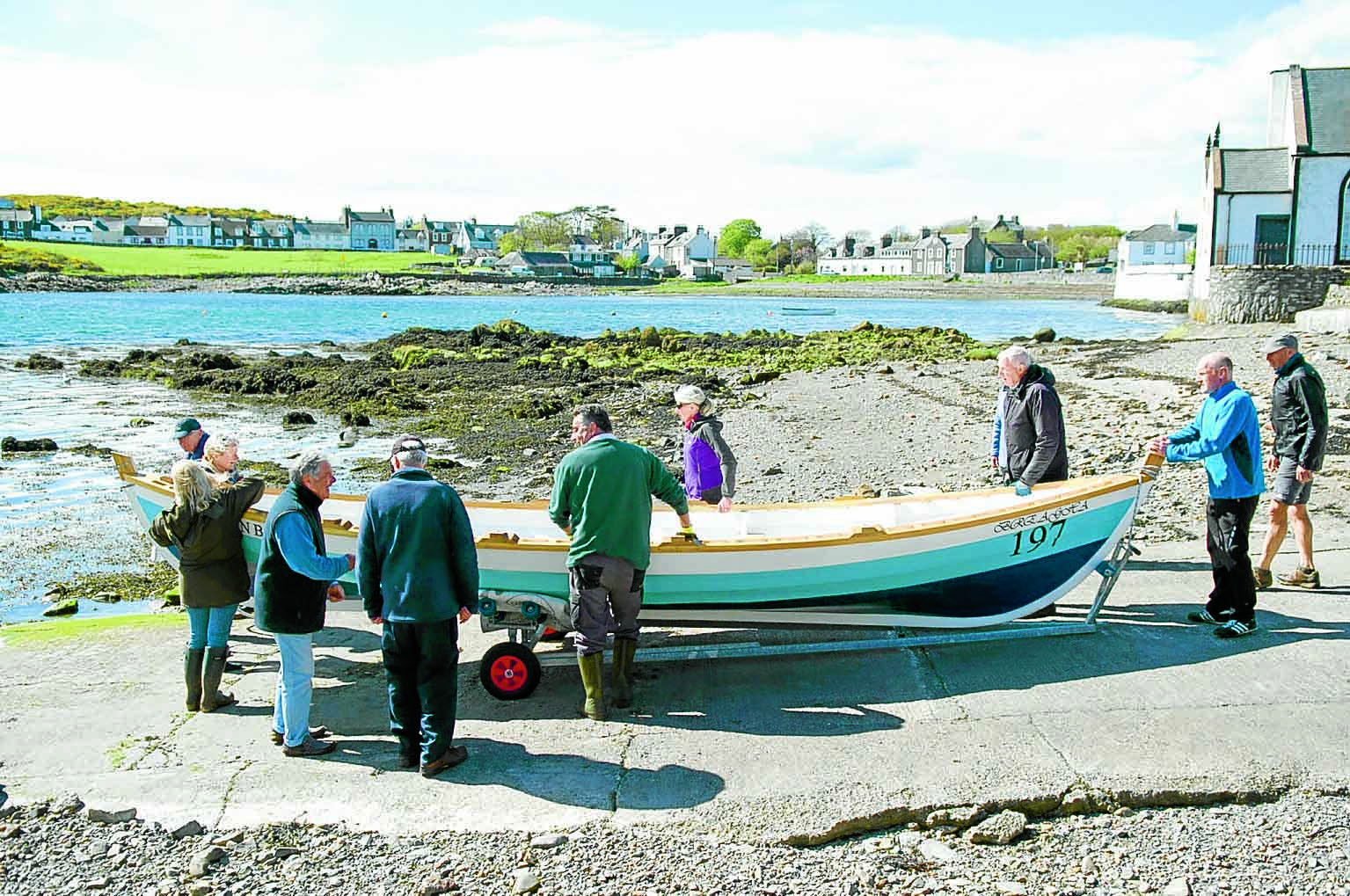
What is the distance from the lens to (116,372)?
36.2 m

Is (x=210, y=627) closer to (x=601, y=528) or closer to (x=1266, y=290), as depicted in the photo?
(x=601, y=528)

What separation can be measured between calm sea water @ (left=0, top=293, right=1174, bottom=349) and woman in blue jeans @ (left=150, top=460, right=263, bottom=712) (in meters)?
46.3

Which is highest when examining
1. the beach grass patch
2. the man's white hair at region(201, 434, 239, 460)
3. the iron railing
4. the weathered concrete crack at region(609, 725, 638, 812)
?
the iron railing

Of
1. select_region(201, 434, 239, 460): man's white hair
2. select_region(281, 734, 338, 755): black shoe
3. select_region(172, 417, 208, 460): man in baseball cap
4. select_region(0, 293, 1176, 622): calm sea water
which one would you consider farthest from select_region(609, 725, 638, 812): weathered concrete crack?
select_region(0, 293, 1176, 622): calm sea water

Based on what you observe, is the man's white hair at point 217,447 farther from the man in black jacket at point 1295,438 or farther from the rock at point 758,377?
the rock at point 758,377

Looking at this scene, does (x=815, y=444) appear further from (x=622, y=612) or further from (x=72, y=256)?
(x=72, y=256)

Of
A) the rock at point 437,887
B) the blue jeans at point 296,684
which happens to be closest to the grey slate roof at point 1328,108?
the blue jeans at point 296,684

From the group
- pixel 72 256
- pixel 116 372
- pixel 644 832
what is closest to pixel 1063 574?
pixel 644 832

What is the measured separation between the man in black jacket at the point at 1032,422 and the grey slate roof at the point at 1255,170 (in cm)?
4170

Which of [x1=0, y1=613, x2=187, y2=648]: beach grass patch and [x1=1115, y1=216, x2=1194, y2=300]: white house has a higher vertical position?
[x1=1115, y1=216, x2=1194, y2=300]: white house

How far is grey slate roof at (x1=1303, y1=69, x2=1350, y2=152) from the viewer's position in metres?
42.6

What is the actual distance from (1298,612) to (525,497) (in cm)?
1051

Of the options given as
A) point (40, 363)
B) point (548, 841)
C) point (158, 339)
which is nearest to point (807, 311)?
point (158, 339)

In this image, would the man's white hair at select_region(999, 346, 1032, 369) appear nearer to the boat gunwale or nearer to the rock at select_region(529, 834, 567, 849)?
the boat gunwale
